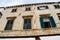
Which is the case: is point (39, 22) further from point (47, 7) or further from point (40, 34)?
point (47, 7)

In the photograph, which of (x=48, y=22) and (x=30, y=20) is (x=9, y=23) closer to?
(x=30, y=20)

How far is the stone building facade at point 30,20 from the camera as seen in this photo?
1089 cm

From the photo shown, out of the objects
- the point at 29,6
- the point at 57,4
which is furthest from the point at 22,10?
the point at 57,4

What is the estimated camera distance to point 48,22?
473 inches

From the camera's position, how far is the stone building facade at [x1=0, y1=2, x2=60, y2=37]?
429 inches

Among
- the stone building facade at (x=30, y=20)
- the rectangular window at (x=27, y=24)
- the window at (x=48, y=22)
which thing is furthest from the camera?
the rectangular window at (x=27, y=24)

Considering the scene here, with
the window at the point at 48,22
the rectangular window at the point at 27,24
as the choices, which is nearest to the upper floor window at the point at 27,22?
the rectangular window at the point at 27,24

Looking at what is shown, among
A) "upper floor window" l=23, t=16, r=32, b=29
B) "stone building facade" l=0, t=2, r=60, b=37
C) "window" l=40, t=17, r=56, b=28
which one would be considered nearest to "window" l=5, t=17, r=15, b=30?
"stone building facade" l=0, t=2, r=60, b=37

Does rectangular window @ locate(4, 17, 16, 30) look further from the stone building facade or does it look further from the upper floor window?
the upper floor window

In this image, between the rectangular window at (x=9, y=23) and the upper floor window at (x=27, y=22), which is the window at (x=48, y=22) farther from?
the rectangular window at (x=9, y=23)

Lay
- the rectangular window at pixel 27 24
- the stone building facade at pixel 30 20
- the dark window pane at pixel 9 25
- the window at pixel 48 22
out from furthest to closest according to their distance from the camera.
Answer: the dark window pane at pixel 9 25 → the rectangular window at pixel 27 24 → the window at pixel 48 22 → the stone building facade at pixel 30 20

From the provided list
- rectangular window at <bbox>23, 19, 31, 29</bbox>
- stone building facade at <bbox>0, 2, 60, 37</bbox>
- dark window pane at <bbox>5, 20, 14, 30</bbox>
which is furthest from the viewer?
dark window pane at <bbox>5, 20, 14, 30</bbox>

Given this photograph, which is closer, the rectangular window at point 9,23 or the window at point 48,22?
the window at point 48,22

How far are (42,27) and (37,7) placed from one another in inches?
186
